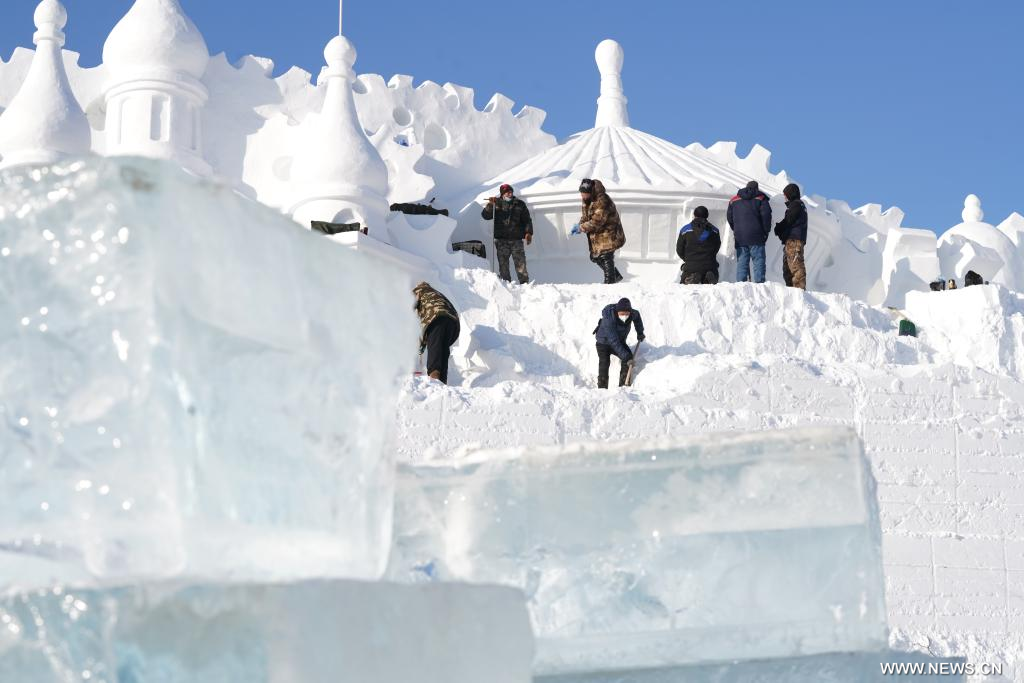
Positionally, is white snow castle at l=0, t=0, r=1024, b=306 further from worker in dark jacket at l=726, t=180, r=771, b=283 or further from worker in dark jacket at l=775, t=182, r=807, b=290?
worker in dark jacket at l=726, t=180, r=771, b=283

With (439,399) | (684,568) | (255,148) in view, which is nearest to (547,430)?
(439,399)

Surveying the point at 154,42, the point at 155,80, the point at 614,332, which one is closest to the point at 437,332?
the point at 614,332

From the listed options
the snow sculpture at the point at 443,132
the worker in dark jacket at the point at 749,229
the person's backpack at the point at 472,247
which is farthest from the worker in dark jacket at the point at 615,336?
the snow sculpture at the point at 443,132

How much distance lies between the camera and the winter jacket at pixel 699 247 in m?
12.5

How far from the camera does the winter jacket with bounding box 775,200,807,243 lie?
13.0 m

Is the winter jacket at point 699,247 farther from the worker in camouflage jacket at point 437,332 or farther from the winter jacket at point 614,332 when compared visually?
the worker in camouflage jacket at point 437,332

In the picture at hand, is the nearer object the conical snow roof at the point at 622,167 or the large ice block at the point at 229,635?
the large ice block at the point at 229,635

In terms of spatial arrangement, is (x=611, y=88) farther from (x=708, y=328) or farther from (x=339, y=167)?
(x=708, y=328)

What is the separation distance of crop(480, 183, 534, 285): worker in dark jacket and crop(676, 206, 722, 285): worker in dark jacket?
4.26 feet

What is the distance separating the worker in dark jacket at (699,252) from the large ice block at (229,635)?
1014cm

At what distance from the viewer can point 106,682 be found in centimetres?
209

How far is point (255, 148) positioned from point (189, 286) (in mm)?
12579

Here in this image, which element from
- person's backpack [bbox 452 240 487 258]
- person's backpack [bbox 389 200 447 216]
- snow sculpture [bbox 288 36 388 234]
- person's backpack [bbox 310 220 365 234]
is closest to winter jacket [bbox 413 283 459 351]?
person's backpack [bbox 310 220 365 234]

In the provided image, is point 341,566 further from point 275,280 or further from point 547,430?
point 547,430
